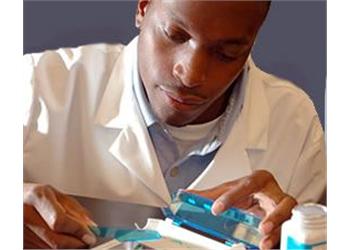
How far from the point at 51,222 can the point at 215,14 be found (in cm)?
27

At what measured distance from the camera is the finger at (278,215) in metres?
0.69

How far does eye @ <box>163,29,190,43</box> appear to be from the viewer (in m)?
0.68

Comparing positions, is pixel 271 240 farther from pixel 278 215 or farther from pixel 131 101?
pixel 131 101

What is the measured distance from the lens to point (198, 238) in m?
0.71

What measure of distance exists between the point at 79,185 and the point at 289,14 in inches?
11.1

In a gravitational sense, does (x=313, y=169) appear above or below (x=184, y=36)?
below

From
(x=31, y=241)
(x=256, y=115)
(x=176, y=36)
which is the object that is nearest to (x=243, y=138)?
(x=256, y=115)

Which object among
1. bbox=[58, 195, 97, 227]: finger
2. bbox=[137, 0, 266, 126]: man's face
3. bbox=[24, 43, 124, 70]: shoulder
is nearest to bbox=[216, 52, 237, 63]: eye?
bbox=[137, 0, 266, 126]: man's face

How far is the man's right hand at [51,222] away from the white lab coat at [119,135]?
0.8 inches

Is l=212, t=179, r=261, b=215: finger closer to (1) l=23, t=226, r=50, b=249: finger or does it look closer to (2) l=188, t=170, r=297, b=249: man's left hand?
(2) l=188, t=170, r=297, b=249: man's left hand

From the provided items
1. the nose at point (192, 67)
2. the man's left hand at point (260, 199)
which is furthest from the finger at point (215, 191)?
the nose at point (192, 67)

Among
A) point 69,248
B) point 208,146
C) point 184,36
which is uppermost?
point 184,36
